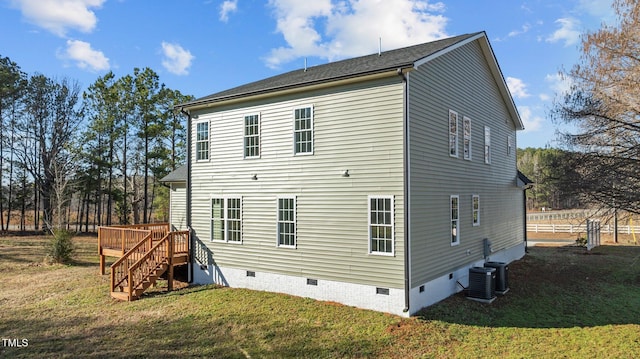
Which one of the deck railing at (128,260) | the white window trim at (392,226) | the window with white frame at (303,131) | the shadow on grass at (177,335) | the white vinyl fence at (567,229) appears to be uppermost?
the window with white frame at (303,131)

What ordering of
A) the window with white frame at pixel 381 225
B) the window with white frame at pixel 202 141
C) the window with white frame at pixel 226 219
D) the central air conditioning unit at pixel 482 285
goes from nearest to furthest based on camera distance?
the window with white frame at pixel 381 225 < the central air conditioning unit at pixel 482 285 < the window with white frame at pixel 226 219 < the window with white frame at pixel 202 141

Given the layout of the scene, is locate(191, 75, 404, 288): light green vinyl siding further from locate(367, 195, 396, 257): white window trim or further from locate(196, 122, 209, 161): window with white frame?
locate(196, 122, 209, 161): window with white frame

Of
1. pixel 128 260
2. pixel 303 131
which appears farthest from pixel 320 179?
pixel 128 260

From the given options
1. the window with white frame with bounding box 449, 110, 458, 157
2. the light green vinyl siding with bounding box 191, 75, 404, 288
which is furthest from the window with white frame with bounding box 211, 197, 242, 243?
the window with white frame with bounding box 449, 110, 458, 157

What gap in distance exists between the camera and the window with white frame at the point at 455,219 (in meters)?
11.7

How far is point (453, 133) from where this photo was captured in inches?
474

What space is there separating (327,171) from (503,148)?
1018cm

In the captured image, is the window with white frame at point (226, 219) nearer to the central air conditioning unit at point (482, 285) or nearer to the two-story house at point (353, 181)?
the two-story house at point (353, 181)

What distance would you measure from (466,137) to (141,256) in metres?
11.9

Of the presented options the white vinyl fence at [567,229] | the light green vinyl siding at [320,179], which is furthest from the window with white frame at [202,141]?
the white vinyl fence at [567,229]

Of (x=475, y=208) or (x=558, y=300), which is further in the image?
(x=475, y=208)

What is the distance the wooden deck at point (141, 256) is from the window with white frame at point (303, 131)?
5.35 meters

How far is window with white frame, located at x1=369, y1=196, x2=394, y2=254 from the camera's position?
9555 millimetres

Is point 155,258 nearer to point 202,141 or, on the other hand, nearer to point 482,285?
point 202,141
